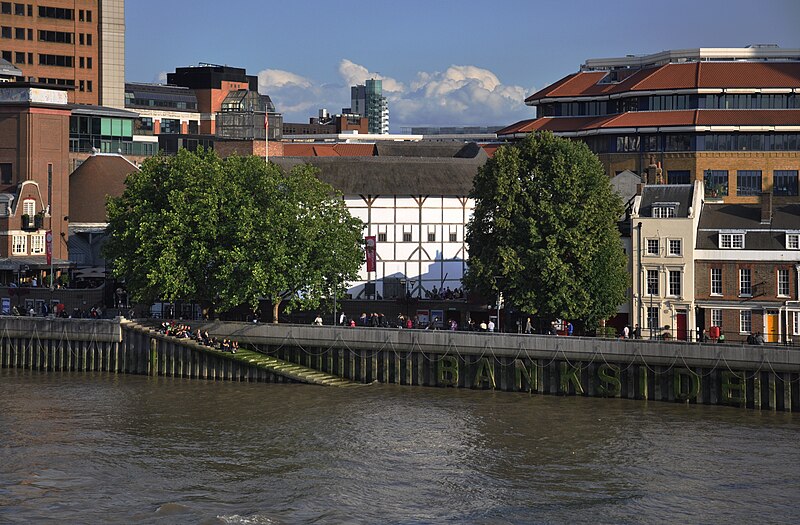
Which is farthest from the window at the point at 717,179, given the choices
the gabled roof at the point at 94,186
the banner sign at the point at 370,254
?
the gabled roof at the point at 94,186

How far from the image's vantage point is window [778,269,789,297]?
267 ft

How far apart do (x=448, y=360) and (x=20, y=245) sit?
50657mm

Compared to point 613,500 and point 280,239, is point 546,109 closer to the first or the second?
point 280,239

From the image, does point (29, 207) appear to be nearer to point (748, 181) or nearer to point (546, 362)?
point (546, 362)

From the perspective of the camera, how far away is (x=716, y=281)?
272 feet

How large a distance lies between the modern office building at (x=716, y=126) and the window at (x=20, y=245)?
57.5m

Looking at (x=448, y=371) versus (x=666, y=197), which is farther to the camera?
(x=666, y=197)

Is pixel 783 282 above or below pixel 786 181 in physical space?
below

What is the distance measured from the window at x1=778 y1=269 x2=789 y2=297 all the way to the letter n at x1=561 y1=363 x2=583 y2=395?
16.0m

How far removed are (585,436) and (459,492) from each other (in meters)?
12.3

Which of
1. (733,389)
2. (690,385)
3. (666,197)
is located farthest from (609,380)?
(666,197)

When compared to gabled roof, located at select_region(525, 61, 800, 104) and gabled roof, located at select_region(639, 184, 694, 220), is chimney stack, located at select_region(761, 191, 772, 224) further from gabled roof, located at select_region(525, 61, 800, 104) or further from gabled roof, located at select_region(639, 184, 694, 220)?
gabled roof, located at select_region(525, 61, 800, 104)

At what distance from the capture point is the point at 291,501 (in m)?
51.8

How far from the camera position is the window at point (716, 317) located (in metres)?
82.4
